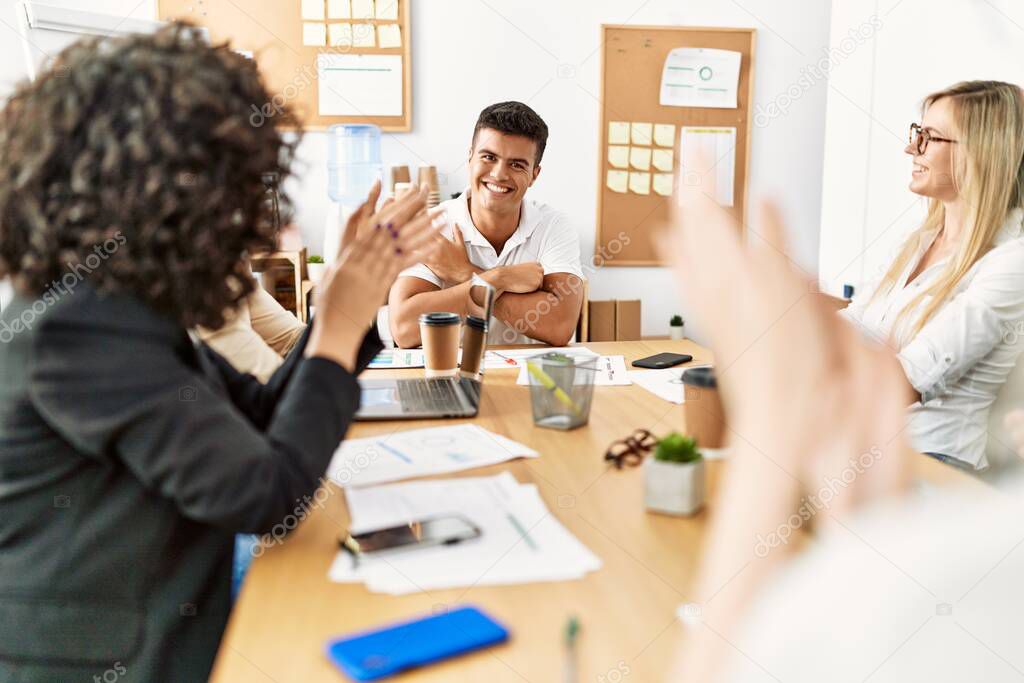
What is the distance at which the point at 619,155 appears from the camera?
422cm

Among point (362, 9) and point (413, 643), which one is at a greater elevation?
A: point (362, 9)

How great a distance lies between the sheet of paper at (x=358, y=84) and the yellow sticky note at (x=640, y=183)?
1164 millimetres

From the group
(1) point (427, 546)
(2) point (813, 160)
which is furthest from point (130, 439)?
(2) point (813, 160)

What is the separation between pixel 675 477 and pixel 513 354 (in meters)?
1.19

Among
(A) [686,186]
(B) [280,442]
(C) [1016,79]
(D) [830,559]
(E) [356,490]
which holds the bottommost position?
(E) [356,490]

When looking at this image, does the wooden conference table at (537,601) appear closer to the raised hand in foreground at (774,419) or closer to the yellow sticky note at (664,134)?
the raised hand in foreground at (774,419)

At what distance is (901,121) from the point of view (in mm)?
3318

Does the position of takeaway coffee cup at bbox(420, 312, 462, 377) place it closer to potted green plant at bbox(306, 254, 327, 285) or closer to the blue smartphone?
the blue smartphone

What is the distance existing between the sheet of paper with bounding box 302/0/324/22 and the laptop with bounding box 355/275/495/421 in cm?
253

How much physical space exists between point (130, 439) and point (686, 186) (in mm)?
583

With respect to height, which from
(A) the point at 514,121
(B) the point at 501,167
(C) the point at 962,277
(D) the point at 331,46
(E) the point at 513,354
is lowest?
(E) the point at 513,354

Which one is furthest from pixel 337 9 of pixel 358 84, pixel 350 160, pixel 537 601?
pixel 537 601

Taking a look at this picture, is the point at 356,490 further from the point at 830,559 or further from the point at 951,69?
the point at 951,69
